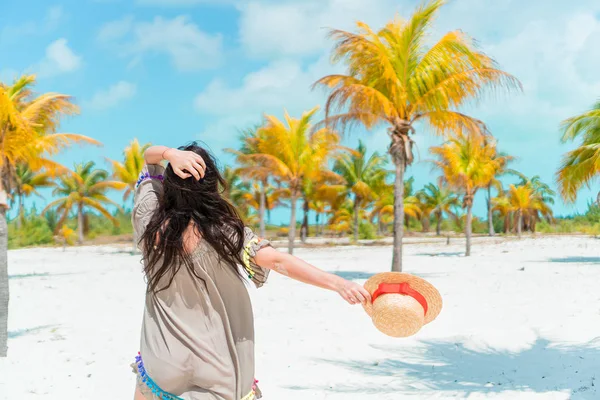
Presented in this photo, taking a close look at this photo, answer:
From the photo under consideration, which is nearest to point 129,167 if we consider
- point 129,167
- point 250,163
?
point 129,167

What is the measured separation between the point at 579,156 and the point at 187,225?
63.2 ft

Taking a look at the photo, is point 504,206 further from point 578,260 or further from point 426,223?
point 578,260

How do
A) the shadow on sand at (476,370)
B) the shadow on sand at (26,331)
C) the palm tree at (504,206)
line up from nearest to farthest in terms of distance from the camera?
1. the shadow on sand at (476,370)
2. the shadow on sand at (26,331)
3. the palm tree at (504,206)

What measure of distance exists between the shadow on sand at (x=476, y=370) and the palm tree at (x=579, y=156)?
12082 mm

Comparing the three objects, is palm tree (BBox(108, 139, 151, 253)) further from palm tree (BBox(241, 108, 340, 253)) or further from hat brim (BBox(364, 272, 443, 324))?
hat brim (BBox(364, 272, 443, 324))

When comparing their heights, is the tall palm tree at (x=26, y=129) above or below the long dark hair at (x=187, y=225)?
above

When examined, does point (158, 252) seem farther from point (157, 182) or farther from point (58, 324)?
point (58, 324)

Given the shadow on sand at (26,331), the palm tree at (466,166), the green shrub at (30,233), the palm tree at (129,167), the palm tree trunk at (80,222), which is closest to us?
the shadow on sand at (26,331)

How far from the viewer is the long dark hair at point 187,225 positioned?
6.78 ft

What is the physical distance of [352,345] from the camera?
8094 millimetres

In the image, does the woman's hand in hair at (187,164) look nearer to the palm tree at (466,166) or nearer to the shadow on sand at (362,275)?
the shadow on sand at (362,275)

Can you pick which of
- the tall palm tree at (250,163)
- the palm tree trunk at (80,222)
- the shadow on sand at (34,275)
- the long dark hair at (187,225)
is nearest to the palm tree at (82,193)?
the palm tree trunk at (80,222)

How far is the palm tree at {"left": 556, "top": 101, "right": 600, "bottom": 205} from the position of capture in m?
18.7

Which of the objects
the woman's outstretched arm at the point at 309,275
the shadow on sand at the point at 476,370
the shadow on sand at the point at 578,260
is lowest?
the shadow on sand at the point at 476,370
